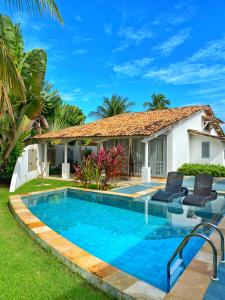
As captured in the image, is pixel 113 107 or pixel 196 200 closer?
pixel 196 200

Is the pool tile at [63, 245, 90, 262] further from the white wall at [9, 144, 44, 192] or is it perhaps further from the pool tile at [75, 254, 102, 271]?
the white wall at [9, 144, 44, 192]

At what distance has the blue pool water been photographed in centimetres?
696

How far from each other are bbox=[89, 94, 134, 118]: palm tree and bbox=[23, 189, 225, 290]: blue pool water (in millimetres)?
32047

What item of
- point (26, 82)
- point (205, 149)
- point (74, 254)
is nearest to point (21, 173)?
point (26, 82)

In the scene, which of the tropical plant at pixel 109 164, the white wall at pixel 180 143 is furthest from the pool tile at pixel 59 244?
the white wall at pixel 180 143

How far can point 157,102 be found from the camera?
52.5 metres

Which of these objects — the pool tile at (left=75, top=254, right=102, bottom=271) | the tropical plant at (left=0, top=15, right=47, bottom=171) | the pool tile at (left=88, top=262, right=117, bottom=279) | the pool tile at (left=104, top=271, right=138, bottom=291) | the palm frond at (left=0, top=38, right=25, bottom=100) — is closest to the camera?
the pool tile at (left=104, top=271, right=138, bottom=291)

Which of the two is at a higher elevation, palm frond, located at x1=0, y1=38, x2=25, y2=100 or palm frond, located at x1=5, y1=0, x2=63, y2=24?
palm frond, located at x1=5, y1=0, x2=63, y2=24

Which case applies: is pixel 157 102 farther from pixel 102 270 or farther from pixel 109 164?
pixel 102 270

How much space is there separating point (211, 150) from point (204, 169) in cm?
305

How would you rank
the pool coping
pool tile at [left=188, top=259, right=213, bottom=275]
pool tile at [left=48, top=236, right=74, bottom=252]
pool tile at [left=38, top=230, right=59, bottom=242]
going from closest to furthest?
1. the pool coping
2. pool tile at [left=188, top=259, right=213, bottom=275]
3. pool tile at [left=48, top=236, right=74, bottom=252]
4. pool tile at [left=38, top=230, right=59, bottom=242]

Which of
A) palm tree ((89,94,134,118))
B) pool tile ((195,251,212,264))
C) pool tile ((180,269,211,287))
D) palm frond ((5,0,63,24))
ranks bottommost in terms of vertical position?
pool tile ((180,269,211,287))

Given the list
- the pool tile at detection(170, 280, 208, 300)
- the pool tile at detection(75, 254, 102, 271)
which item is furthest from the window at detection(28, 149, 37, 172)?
the pool tile at detection(170, 280, 208, 300)

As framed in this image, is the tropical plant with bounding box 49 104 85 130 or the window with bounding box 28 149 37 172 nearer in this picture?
the window with bounding box 28 149 37 172
